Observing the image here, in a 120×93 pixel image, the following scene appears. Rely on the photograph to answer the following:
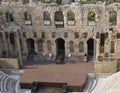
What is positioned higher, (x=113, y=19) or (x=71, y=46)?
(x=113, y=19)

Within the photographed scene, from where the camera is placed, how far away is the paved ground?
43.0m

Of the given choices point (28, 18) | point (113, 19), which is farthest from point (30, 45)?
point (113, 19)

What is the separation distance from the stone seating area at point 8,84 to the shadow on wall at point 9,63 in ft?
6.11

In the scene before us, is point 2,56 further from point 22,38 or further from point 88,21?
point 88,21

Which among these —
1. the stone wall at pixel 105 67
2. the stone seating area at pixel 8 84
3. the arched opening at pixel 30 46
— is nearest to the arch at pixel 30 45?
the arched opening at pixel 30 46

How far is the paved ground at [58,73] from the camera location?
141 feet

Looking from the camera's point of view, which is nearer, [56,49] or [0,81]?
[0,81]

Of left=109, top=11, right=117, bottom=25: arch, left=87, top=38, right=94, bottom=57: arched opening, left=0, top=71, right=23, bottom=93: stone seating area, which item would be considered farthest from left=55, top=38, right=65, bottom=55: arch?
left=0, top=71, right=23, bottom=93: stone seating area

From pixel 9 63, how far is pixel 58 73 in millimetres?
6879

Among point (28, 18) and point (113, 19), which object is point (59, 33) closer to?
point (28, 18)

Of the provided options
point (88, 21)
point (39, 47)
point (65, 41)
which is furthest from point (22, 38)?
point (88, 21)

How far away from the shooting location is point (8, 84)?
142 ft

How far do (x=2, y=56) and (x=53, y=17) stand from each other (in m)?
9.11

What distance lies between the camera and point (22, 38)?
48.6m
